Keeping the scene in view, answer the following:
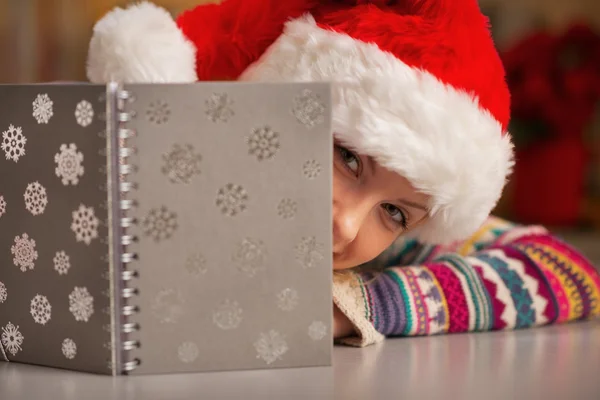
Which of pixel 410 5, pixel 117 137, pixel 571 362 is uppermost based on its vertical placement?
pixel 410 5

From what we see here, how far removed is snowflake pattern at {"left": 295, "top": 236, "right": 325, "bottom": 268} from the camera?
2.15 ft

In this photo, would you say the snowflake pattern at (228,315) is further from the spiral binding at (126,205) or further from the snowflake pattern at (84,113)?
the snowflake pattern at (84,113)

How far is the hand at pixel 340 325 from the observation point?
0.82 metres

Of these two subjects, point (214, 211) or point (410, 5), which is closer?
point (214, 211)

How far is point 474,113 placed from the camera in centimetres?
76

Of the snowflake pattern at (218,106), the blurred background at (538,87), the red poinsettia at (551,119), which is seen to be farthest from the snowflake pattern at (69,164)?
the red poinsettia at (551,119)

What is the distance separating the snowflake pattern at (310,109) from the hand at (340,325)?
243 mm

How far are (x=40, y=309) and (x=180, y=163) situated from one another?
0.17 metres

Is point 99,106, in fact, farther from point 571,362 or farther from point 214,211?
point 571,362

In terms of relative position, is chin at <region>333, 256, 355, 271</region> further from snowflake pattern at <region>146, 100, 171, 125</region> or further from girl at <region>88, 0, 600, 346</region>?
snowflake pattern at <region>146, 100, 171, 125</region>

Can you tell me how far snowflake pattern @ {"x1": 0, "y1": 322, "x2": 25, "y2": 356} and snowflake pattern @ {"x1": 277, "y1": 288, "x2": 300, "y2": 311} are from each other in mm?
215

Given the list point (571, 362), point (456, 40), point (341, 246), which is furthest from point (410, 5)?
point (571, 362)

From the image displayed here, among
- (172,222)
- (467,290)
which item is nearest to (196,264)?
(172,222)

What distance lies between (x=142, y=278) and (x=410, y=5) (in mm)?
369
